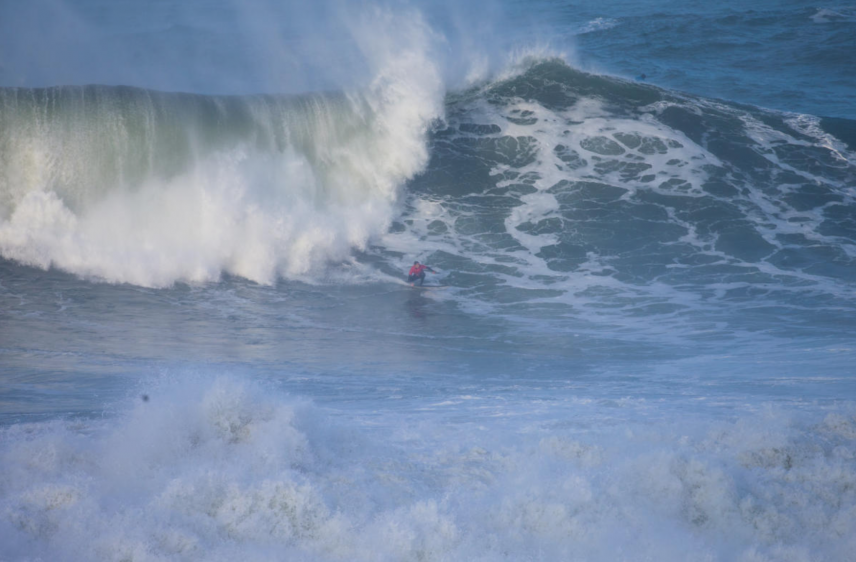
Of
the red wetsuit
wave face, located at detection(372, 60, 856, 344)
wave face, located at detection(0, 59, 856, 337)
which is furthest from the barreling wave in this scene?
the red wetsuit

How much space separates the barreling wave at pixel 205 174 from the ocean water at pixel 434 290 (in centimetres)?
6

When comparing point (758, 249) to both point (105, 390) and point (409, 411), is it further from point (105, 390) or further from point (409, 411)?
point (105, 390)

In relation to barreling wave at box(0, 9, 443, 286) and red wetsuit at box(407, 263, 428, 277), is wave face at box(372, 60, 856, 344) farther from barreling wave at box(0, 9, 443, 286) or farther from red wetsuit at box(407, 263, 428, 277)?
barreling wave at box(0, 9, 443, 286)

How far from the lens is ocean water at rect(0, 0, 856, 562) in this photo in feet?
13.7

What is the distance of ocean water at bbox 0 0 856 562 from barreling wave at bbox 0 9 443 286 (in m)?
0.06

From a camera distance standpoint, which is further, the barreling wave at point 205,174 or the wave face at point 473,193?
the barreling wave at point 205,174

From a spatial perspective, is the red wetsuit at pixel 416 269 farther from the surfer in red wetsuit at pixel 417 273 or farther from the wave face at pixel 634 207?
the wave face at pixel 634 207

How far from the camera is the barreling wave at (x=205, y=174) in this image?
1217 centimetres

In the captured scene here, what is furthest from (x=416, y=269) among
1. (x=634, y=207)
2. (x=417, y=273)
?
(x=634, y=207)

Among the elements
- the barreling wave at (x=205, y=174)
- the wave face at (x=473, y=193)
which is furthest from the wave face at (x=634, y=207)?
the barreling wave at (x=205, y=174)

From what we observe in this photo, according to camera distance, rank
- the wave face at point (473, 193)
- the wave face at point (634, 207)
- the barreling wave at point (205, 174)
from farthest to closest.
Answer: the barreling wave at point (205, 174), the wave face at point (473, 193), the wave face at point (634, 207)

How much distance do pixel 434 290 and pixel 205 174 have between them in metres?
5.18

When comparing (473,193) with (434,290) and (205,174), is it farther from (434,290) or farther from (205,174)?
(205,174)

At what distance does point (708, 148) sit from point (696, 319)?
638 centimetres
